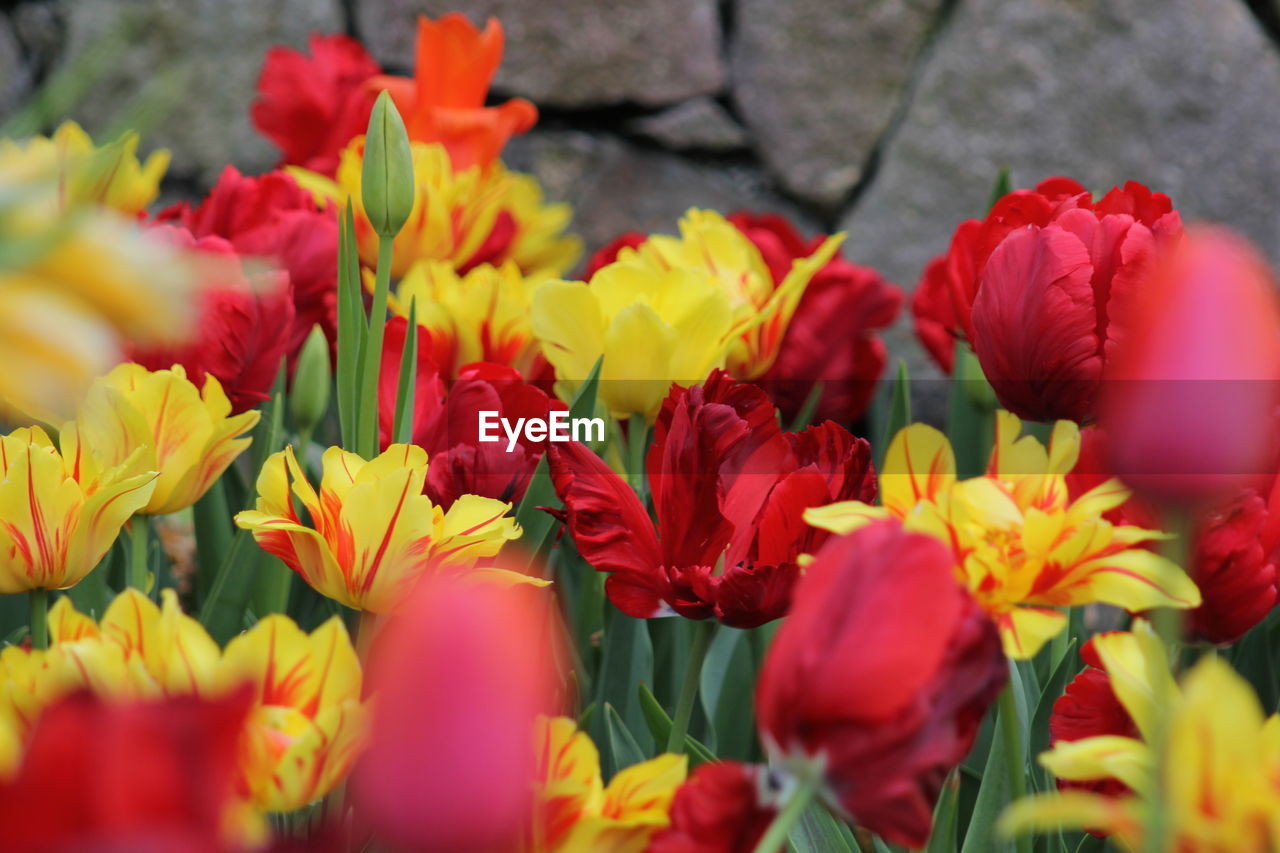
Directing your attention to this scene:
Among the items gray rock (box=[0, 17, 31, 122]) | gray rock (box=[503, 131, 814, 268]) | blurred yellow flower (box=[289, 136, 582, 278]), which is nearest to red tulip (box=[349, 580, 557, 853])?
blurred yellow flower (box=[289, 136, 582, 278])

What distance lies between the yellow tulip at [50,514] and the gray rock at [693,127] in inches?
52.4

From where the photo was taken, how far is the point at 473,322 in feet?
1.96

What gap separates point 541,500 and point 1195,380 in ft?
0.98

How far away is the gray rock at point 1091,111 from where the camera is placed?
1.56 m

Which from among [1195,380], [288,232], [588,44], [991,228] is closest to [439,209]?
[288,232]

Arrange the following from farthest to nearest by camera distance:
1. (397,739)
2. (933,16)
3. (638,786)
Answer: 1. (933,16)
2. (638,786)
3. (397,739)

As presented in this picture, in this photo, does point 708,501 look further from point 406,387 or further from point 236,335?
point 236,335

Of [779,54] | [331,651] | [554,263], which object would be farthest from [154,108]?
[779,54]

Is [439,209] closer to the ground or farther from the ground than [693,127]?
farther from the ground

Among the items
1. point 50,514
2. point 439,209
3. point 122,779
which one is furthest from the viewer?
point 439,209

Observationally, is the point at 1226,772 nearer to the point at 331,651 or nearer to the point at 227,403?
the point at 331,651

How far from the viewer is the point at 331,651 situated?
0.99 ft

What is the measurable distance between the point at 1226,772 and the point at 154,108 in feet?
0.80

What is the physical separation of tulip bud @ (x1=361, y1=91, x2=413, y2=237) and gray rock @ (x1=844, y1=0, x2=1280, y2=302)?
1.24 m
